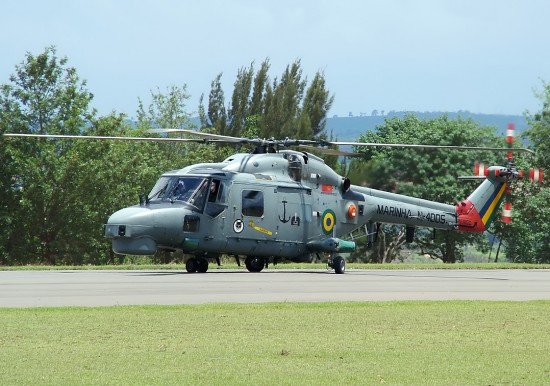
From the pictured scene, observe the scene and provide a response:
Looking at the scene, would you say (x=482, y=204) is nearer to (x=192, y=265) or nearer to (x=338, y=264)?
(x=338, y=264)

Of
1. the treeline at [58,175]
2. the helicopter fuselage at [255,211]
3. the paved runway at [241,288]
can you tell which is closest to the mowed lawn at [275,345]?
the paved runway at [241,288]

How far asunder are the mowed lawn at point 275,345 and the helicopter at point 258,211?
1071cm

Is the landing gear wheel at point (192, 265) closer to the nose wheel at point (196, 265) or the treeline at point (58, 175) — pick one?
the nose wheel at point (196, 265)

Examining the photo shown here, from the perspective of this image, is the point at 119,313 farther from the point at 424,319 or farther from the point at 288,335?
the point at 424,319

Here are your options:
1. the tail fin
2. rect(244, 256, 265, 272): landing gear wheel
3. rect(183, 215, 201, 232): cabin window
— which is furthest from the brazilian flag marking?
the tail fin

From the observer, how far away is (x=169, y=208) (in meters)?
30.4

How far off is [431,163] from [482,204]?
56.6 ft

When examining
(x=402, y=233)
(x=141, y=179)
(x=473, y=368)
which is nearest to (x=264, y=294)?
(x=473, y=368)

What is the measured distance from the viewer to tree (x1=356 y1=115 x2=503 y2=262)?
4838cm

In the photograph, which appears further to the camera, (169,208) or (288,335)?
(169,208)

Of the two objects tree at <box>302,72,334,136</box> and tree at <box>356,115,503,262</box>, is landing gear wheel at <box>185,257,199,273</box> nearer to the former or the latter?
tree at <box>356,115,503,262</box>

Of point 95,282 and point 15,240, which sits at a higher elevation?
point 95,282

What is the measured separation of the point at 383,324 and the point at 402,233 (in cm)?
5763

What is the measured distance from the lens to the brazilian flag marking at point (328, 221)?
34969mm
